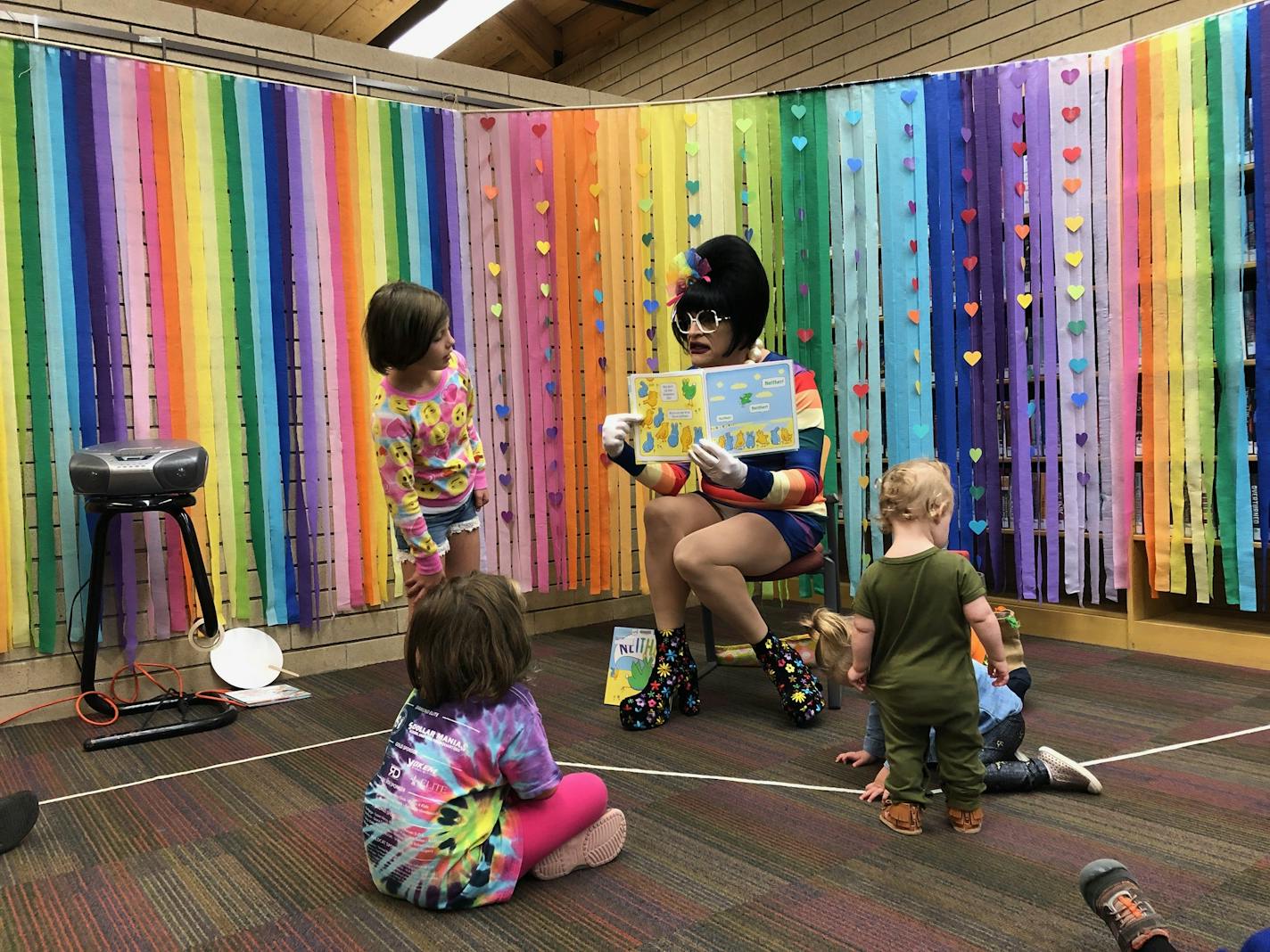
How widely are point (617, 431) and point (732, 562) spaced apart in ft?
1.55

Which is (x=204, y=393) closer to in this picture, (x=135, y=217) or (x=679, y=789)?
(x=135, y=217)

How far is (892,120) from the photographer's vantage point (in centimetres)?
351

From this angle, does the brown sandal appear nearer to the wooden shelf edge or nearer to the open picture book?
the open picture book

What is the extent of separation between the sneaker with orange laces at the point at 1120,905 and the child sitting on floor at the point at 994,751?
605 mm

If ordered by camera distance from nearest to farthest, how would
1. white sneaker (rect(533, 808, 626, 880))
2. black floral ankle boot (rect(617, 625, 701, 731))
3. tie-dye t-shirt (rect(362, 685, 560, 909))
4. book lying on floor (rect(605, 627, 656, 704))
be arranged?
tie-dye t-shirt (rect(362, 685, 560, 909))
white sneaker (rect(533, 808, 626, 880))
black floral ankle boot (rect(617, 625, 701, 731))
book lying on floor (rect(605, 627, 656, 704))

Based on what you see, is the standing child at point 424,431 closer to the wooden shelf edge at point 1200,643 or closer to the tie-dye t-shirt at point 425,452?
the tie-dye t-shirt at point 425,452

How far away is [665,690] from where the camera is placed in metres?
2.66

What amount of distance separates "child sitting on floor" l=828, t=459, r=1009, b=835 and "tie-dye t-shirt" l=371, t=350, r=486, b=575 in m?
1.19

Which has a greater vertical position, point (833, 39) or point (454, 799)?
point (833, 39)

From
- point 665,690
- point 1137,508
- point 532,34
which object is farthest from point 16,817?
point 532,34

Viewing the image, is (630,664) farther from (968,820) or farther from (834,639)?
(968,820)

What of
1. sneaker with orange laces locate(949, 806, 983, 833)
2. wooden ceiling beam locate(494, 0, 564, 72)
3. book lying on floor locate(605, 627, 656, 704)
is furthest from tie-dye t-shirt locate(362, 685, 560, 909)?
wooden ceiling beam locate(494, 0, 564, 72)

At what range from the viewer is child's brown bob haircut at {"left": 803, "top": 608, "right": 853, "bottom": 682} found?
87.4 inches

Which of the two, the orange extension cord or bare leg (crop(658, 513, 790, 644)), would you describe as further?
the orange extension cord
